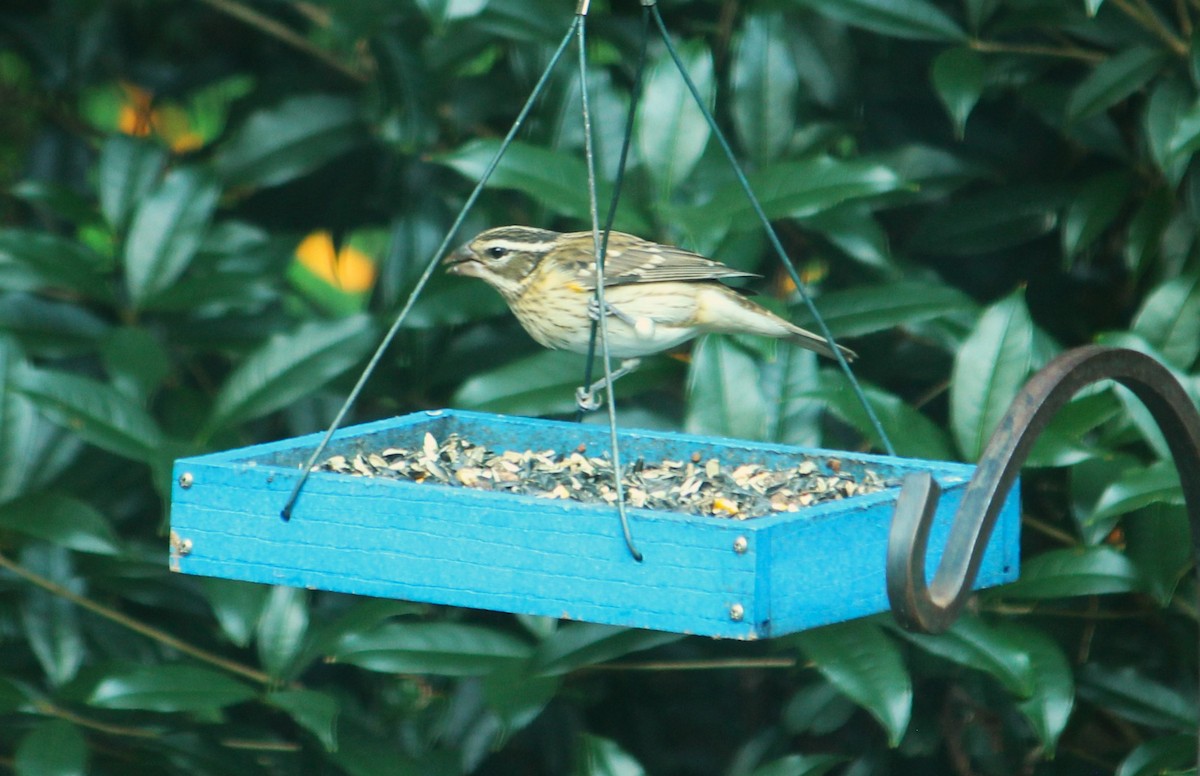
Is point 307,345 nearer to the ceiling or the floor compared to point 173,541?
nearer to the ceiling

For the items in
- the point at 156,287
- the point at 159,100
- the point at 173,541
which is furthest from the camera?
the point at 159,100

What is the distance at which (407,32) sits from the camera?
328 centimetres

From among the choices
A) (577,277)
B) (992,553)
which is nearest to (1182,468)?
(992,553)

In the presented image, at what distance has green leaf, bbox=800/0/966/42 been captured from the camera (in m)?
2.85

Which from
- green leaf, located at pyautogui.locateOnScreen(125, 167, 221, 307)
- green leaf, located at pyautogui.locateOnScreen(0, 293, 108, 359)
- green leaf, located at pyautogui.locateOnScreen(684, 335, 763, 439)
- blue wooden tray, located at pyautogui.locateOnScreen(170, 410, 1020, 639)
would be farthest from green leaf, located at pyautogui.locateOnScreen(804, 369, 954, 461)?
green leaf, located at pyautogui.locateOnScreen(0, 293, 108, 359)

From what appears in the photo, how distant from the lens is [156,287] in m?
3.17

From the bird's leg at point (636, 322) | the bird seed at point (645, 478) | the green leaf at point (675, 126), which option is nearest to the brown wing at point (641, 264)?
the bird's leg at point (636, 322)

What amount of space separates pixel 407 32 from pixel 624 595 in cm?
196

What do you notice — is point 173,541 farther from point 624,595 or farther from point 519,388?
point 519,388

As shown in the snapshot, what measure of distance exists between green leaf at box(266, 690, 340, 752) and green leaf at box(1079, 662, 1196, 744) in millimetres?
1377

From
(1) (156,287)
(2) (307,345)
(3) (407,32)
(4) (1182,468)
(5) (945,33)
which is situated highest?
(3) (407,32)

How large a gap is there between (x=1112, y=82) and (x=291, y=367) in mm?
1660

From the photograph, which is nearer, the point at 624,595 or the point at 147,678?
the point at 624,595

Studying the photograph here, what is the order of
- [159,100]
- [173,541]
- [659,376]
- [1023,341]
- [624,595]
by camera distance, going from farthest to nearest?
1. [159,100]
2. [659,376]
3. [1023,341]
4. [173,541]
5. [624,595]
